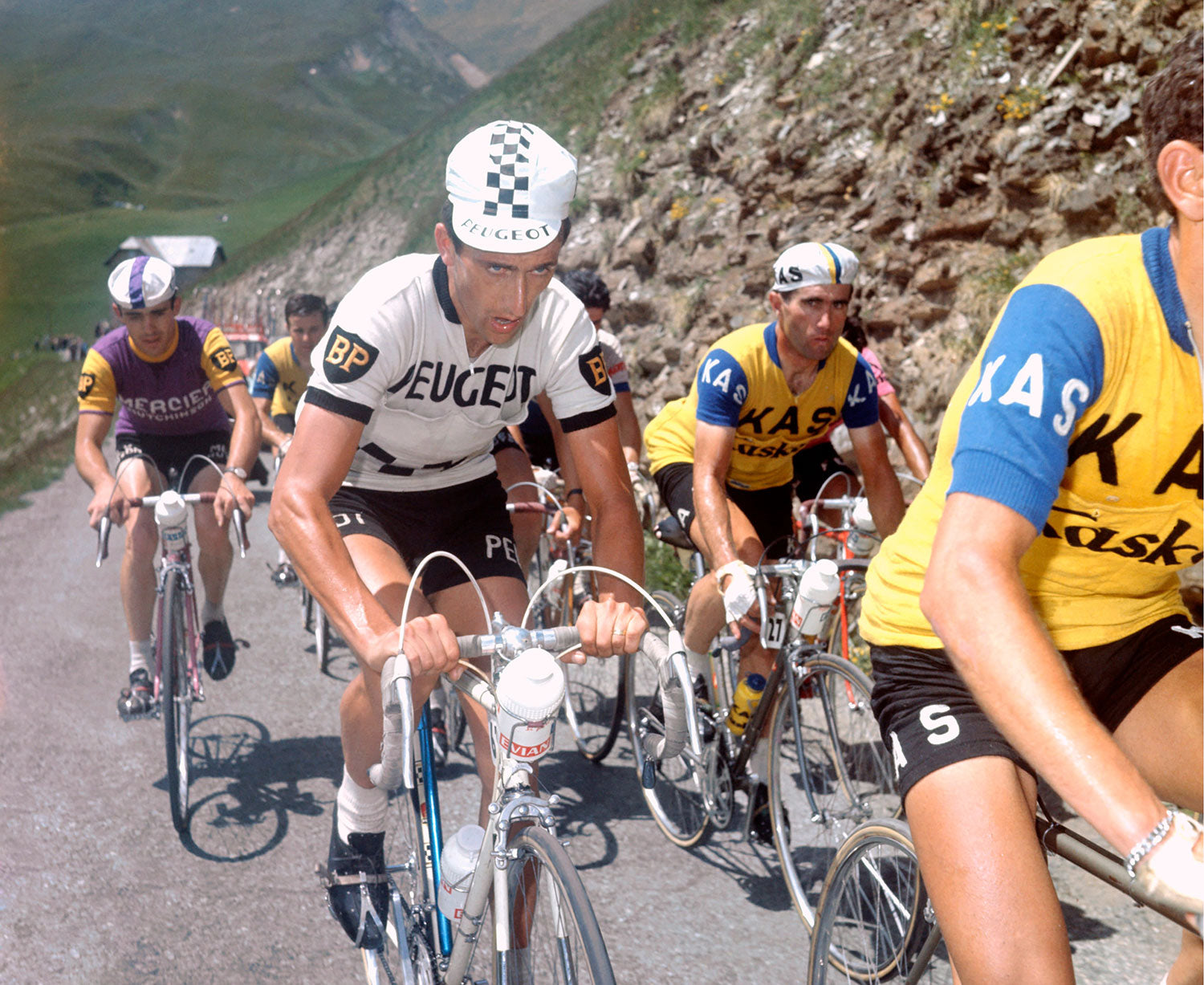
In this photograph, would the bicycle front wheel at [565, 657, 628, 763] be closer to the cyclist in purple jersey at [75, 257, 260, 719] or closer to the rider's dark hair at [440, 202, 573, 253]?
the cyclist in purple jersey at [75, 257, 260, 719]

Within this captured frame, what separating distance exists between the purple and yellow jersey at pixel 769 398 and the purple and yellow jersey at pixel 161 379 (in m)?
2.91

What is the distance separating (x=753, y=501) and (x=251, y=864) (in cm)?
294

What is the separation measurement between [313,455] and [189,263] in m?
93.0

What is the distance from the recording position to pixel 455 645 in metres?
2.20

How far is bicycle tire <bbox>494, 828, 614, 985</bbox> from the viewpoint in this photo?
2014 millimetres

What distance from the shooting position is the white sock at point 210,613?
6.13 m

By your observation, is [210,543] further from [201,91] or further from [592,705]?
[201,91]

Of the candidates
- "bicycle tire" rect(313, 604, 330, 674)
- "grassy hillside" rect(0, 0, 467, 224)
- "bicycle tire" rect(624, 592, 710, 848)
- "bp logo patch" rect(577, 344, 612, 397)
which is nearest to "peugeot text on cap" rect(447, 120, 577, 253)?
"bp logo patch" rect(577, 344, 612, 397)

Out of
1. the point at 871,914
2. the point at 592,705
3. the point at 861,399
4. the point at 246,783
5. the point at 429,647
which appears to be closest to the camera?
the point at 429,647

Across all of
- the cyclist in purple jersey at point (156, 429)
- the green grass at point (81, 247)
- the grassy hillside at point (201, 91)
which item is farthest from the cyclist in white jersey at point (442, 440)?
the grassy hillside at point (201, 91)

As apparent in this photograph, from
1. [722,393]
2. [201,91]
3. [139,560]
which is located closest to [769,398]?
[722,393]

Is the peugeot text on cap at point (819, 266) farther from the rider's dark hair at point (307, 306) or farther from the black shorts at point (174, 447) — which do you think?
the rider's dark hair at point (307, 306)

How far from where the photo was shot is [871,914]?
3004mm

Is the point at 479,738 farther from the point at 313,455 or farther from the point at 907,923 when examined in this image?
the point at 907,923
